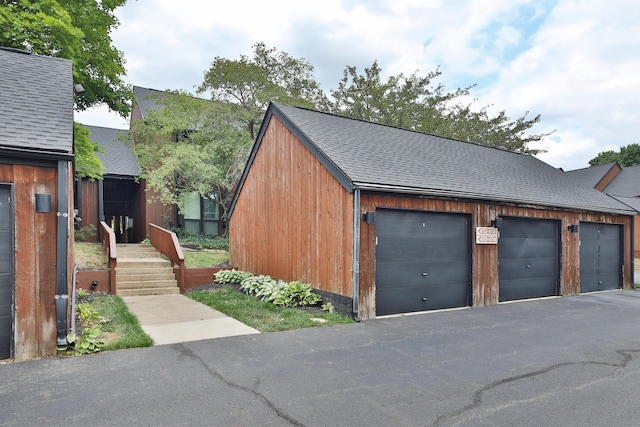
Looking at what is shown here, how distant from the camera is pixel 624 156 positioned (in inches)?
2074

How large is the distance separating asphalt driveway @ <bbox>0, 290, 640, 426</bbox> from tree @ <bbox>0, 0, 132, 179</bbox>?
8.66 m

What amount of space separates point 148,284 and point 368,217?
6.79 meters

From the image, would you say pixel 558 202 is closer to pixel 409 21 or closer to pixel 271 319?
pixel 409 21

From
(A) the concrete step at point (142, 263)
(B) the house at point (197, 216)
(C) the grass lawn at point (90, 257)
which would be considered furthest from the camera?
(B) the house at point (197, 216)

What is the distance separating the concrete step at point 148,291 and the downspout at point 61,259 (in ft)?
16.6

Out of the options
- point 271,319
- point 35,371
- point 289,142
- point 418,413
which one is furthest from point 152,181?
point 418,413

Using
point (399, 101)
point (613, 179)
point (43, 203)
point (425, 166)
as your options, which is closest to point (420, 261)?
point (425, 166)

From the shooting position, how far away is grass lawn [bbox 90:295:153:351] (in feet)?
18.1

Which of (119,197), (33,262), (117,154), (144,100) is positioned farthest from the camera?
(144,100)

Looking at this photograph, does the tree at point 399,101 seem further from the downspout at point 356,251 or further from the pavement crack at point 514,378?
the pavement crack at point 514,378

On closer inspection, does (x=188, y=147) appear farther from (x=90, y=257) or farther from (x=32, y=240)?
(x=32, y=240)

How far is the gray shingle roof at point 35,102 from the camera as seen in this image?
5.17 m

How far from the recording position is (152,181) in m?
14.5

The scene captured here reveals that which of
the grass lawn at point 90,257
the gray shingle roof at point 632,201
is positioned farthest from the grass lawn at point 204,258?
the gray shingle roof at point 632,201
